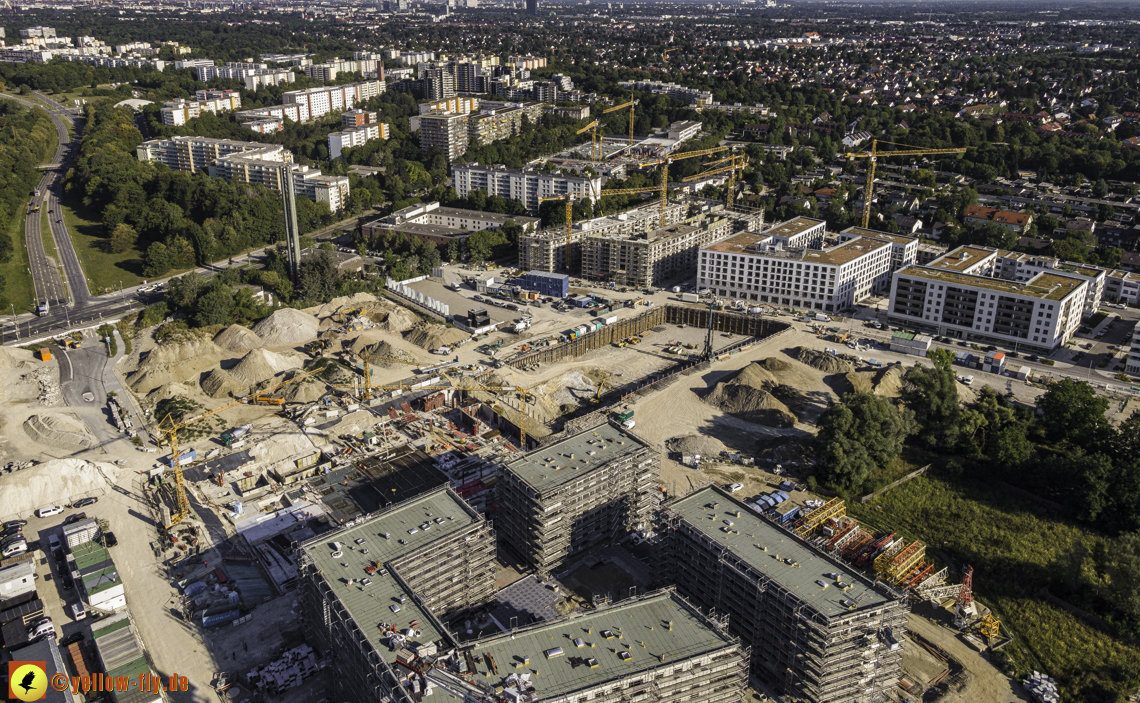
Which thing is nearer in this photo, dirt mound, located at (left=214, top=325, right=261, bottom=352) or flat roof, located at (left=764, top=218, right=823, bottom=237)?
dirt mound, located at (left=214, top=325, right=261, bottom=352)

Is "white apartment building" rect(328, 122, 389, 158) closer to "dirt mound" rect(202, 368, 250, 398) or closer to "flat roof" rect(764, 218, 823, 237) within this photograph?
"flat roof" rect(764, 218, 823, 237)

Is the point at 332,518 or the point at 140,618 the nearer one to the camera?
the point at 140,618

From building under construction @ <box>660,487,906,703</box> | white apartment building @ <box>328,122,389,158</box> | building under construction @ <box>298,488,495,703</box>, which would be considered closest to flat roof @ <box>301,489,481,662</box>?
building under construction @ <box>298,488,495,703</box>

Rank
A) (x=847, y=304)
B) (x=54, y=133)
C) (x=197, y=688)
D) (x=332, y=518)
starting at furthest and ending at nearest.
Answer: (x=54, y=133), (x=847, y=304), (x=332, y=518), (x=197, y=688)

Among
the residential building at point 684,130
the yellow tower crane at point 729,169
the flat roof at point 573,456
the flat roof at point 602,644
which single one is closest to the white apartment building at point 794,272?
the yellow tower crane at point 729,169

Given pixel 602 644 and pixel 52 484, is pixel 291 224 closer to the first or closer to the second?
pixel 52 484

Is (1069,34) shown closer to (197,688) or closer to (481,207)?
(481,207)

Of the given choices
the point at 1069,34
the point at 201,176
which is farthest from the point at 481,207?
the point at 1069,34
